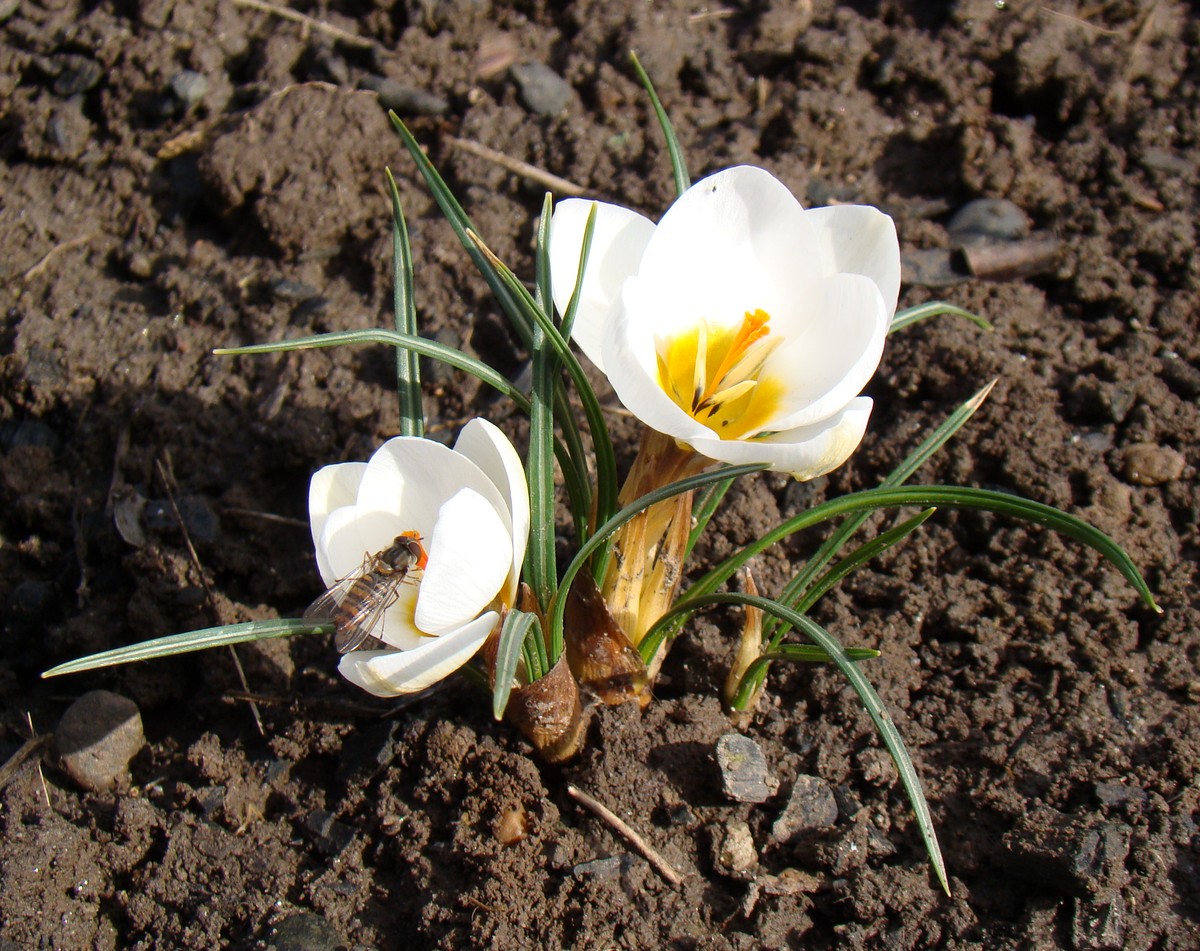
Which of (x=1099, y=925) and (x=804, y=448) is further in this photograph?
(x=1099, y=925)

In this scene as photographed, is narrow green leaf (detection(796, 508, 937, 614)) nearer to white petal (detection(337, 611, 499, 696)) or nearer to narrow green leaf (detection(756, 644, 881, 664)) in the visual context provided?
narrow green leaf (detection(756, 644, 881, 664))

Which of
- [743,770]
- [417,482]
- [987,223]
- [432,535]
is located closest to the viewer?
[432,535]

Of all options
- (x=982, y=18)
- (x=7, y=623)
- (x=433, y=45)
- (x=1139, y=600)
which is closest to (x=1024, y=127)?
(x=982, y=18)

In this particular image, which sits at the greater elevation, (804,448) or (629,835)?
(804,448)

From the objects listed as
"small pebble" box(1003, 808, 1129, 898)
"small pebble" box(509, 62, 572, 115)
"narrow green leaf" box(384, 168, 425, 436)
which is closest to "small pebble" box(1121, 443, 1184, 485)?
"small pebble" box(1003, 808, 1129, 898)

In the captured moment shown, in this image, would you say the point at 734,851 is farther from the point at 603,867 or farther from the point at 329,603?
the point at 329,603

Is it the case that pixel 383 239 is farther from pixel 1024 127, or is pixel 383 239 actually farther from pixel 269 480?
pixel 1024 127

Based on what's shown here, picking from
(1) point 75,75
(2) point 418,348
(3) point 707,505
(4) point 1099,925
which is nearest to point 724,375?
(3) point 707,505

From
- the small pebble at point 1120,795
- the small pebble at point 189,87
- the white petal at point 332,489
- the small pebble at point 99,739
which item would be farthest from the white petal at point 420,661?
the small pebble at point 189,87
